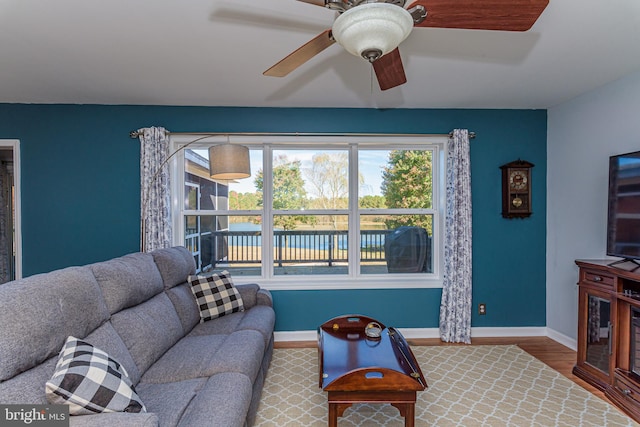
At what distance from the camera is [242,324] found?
2668 mm

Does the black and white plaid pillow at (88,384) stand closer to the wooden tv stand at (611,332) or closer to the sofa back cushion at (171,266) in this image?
the sofa back cushion at (171,266)

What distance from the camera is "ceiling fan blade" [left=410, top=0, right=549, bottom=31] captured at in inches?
51.9

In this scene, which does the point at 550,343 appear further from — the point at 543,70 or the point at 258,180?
the point at 258,180

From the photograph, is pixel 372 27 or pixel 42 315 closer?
pixel 372 27

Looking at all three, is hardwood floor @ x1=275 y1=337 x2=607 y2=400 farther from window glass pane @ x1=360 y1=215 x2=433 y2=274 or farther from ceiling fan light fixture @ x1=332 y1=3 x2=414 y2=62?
ceiling fan light fixture @ x1=332 y1=3 x2=414 y2=62

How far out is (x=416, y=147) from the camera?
3.92m

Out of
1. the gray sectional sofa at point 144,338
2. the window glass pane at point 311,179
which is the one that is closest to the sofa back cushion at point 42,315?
the gray sectional sofa at point 144,338

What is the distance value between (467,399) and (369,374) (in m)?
1.16

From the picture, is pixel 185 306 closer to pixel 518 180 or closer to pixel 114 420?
pixel 114 420

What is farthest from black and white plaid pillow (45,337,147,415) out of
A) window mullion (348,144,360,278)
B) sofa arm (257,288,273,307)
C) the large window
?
window mullion (348,144,360,278)

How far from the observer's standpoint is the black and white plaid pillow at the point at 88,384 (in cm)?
125

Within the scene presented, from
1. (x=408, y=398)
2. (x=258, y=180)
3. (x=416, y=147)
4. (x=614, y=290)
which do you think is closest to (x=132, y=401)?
(x=408, y=398)

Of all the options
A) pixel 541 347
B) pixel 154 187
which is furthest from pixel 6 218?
pixel 541 347

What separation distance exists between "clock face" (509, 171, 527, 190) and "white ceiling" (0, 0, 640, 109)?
2.51ft
